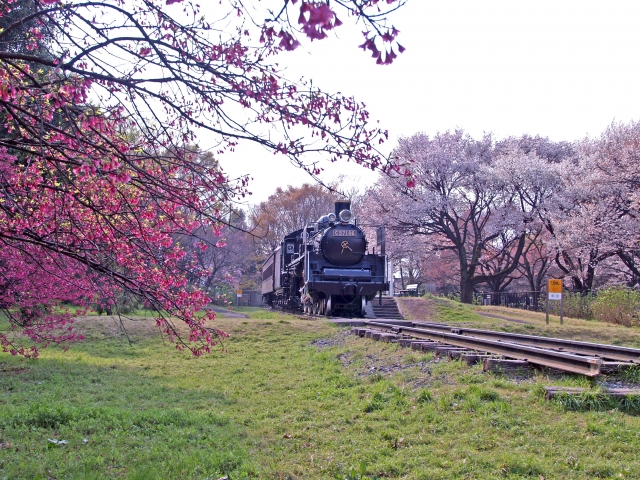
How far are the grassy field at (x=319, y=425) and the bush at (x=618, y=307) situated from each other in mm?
14066

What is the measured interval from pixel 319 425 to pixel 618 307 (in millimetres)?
18416

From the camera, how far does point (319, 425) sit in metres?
7.23

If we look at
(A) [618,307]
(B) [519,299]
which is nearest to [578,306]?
(A) [618,307]

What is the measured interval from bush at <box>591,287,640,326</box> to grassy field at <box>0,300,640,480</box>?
46.1ft

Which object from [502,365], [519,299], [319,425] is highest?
[519,299]

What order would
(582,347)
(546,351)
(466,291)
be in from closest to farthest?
(546,351)
(582,347)
(466,291)

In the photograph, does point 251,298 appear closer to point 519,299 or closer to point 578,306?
point 519,299

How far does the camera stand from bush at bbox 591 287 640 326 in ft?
71.0

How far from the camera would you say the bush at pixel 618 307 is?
21.6 meters

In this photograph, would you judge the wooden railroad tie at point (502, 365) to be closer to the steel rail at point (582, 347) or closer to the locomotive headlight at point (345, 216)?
the steel rail at point (582, 347)

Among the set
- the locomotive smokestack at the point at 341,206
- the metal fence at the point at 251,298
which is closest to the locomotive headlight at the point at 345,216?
the locomotive smokestack at the point at 341,206

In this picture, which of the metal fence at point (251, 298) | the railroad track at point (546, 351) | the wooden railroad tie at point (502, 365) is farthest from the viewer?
the metal fence at point (251, 298)

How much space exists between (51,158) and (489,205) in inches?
1478

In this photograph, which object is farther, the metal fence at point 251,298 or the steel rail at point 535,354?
the metal fence at point 251,298
